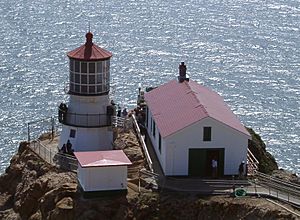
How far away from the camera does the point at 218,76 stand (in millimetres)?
70000

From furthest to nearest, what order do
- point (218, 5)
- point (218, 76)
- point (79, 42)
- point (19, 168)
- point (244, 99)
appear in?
1. point (218, 5)
2. point (79, 42)
3. point (218, 76)
4. point (244, 99)
5. point (19, 168)

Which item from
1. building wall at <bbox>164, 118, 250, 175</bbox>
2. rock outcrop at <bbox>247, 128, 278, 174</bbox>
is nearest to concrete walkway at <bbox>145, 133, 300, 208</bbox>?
building wall at <bbox>164, 118, 250, 175</bbox>

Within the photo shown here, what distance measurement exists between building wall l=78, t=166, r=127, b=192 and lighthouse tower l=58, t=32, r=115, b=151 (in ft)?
21.6

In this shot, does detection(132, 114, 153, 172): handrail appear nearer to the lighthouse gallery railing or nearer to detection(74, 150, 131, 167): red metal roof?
the lighthouse gallery railing

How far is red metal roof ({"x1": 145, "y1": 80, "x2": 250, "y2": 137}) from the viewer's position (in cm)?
3259

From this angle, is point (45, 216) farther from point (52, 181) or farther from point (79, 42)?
point (79, 42)

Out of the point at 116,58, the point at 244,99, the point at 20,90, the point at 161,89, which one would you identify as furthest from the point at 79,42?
the point at 161,89

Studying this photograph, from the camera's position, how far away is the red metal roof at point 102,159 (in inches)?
1227

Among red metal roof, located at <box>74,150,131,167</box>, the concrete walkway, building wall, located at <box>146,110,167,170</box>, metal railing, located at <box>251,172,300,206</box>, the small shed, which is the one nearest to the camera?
metal railing, located at <box>251,172,300,206</box>

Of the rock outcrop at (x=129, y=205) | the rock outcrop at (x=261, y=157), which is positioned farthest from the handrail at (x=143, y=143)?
the rock outcrop at (x=261, y=157)

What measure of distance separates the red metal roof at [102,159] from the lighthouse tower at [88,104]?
5366mm

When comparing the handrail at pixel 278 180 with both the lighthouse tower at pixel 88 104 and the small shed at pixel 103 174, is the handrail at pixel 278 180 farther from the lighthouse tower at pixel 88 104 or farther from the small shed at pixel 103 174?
the lighthouse tower at pixel 88 104

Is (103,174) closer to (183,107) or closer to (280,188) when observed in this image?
(183,107)

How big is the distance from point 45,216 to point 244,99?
35343 mm
